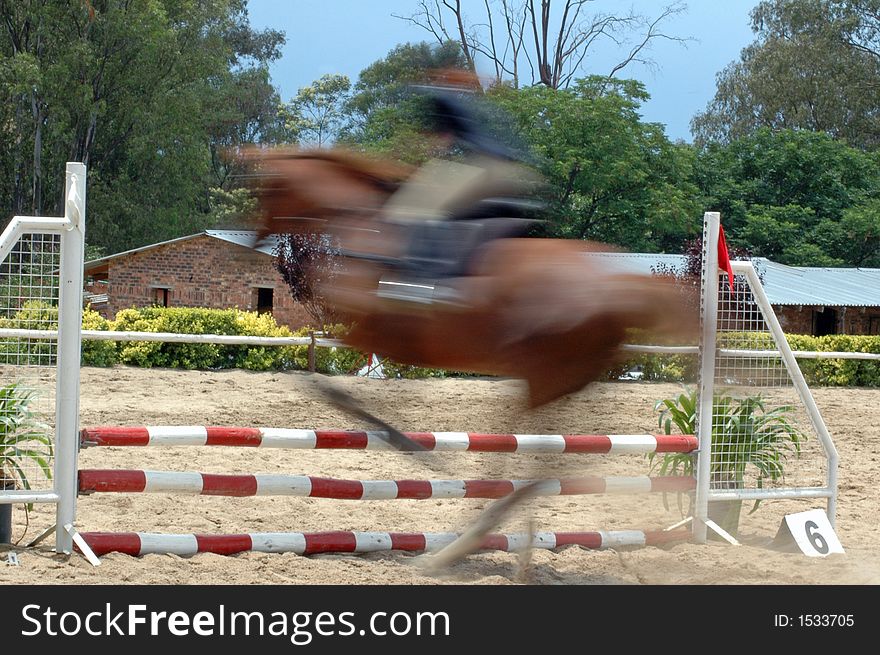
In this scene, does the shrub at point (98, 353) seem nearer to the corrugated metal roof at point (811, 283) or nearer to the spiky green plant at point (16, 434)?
the spiky green plant at point (16, 434)

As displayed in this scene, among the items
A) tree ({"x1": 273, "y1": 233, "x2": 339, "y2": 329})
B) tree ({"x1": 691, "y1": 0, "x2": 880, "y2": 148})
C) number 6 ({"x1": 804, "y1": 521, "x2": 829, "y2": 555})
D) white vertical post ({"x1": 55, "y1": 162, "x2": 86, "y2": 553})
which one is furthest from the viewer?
tree ({"x1": 691, "y1": 0, "x2": 880, "y2": 148})

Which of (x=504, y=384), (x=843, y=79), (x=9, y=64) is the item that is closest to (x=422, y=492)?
(x=504, y=384)

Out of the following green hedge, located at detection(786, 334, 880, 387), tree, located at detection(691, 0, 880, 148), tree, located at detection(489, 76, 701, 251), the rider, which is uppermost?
tree, located at detection(691, 0, 880, 148)

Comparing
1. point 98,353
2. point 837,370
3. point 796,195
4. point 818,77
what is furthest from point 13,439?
point 818,77

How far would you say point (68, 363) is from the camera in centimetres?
419

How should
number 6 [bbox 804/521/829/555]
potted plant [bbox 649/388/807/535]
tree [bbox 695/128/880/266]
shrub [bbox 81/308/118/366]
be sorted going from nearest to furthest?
1. number 6 [bbox 804/521/829/555]
2. potted plant [bbox 649/388/807/535]
3. shrub [bbox 81/308/118/366]
4. tree [bbox 695/128/880/266]

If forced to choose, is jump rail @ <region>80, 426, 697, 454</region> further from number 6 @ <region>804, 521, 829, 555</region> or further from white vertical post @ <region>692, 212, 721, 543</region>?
number 6 @ <region>804, 521, 829, 555</region>

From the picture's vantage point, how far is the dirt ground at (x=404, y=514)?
12.8ft

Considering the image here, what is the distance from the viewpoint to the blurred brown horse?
7.70ft

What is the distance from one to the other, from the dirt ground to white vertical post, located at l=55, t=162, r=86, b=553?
293 millimetres

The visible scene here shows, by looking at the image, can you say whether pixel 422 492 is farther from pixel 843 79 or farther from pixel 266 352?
pixel 843 79

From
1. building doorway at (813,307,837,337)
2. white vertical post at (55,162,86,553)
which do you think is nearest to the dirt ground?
white vertical post at (55,162,86,553)

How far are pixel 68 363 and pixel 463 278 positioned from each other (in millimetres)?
2520

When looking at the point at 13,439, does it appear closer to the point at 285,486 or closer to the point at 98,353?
the point at 285,486
